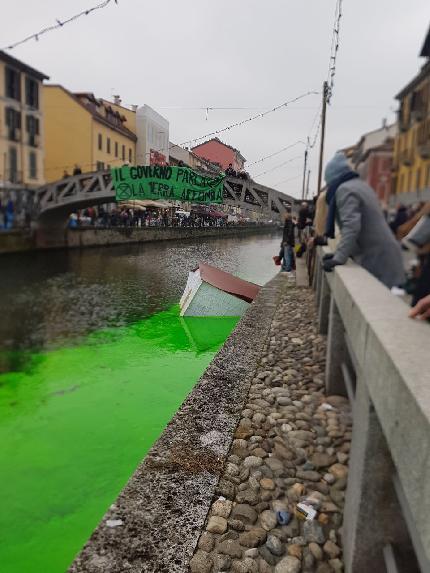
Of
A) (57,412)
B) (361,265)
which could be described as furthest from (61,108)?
(361,265)

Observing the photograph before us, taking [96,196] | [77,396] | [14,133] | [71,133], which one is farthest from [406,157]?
[71,133]

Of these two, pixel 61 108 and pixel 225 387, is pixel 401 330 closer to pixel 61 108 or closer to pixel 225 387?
pixel 225 387

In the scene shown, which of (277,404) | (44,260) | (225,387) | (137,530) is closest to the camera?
(137,530)

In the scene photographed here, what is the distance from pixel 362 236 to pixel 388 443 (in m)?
1.89

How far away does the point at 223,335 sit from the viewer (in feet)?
28.3

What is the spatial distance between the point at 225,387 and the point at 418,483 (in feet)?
9.59

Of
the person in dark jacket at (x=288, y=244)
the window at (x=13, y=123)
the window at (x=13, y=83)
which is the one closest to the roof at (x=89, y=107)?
the window at (x=13, y=83)

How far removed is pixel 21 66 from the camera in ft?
91.9

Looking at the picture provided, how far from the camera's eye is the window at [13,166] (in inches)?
1110

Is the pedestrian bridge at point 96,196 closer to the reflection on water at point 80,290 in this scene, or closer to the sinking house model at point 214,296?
the reflection on water at point 80,290

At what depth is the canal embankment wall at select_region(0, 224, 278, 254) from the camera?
22.1 meters

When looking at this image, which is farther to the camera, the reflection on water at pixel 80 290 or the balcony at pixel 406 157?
the reflection on water at pixel 80 290

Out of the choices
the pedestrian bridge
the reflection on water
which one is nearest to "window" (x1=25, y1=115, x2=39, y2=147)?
the pedestrian bridge

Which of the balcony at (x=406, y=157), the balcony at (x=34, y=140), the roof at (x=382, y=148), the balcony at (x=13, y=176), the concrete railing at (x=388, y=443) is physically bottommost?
the concrete railing at (x=388, y=443)
